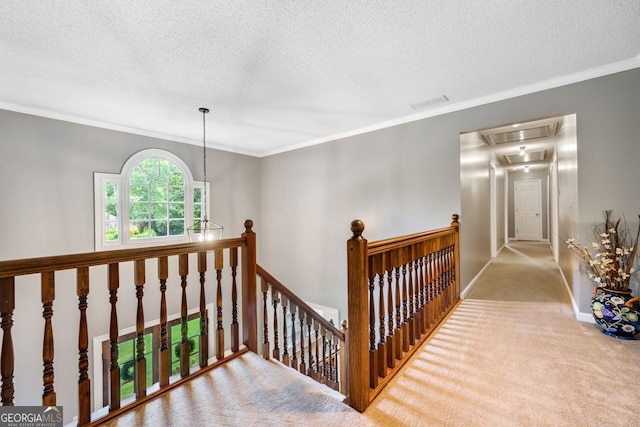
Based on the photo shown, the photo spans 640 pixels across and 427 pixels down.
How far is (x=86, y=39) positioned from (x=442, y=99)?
3.27 meters

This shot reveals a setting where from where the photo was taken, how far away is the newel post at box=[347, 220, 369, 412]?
1.48 metres

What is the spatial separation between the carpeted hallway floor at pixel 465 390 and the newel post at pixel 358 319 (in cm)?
10

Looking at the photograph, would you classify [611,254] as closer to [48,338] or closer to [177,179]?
[48,338]

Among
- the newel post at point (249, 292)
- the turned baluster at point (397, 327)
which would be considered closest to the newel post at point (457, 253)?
the turned baluster at point (397, 327)

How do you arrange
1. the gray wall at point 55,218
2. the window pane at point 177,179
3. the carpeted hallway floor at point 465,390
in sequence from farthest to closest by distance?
the window pane at point 177,179 < the gray wall at point 55,218 < the carpeted hallway floor at point 465,390

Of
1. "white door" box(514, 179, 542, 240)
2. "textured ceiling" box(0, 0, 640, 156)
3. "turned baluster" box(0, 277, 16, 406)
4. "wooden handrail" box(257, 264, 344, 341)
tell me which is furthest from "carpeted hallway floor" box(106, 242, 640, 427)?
"white door" box(514, 179, 542, 240)

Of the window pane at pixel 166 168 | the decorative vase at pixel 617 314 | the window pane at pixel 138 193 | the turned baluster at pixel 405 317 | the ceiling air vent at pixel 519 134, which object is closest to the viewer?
the turned baluster at pixel 405 317

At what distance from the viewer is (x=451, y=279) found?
3072 mm

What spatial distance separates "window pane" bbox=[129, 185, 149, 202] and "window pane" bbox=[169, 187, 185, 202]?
0.34m

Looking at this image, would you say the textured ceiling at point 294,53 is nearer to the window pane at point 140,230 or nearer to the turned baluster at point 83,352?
the window pane at point 140,230

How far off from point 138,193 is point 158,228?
1.94 feet

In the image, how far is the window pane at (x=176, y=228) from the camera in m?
4.39

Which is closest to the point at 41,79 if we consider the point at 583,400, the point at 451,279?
the point at 451,279

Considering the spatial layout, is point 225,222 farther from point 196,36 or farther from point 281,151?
point 196,36
